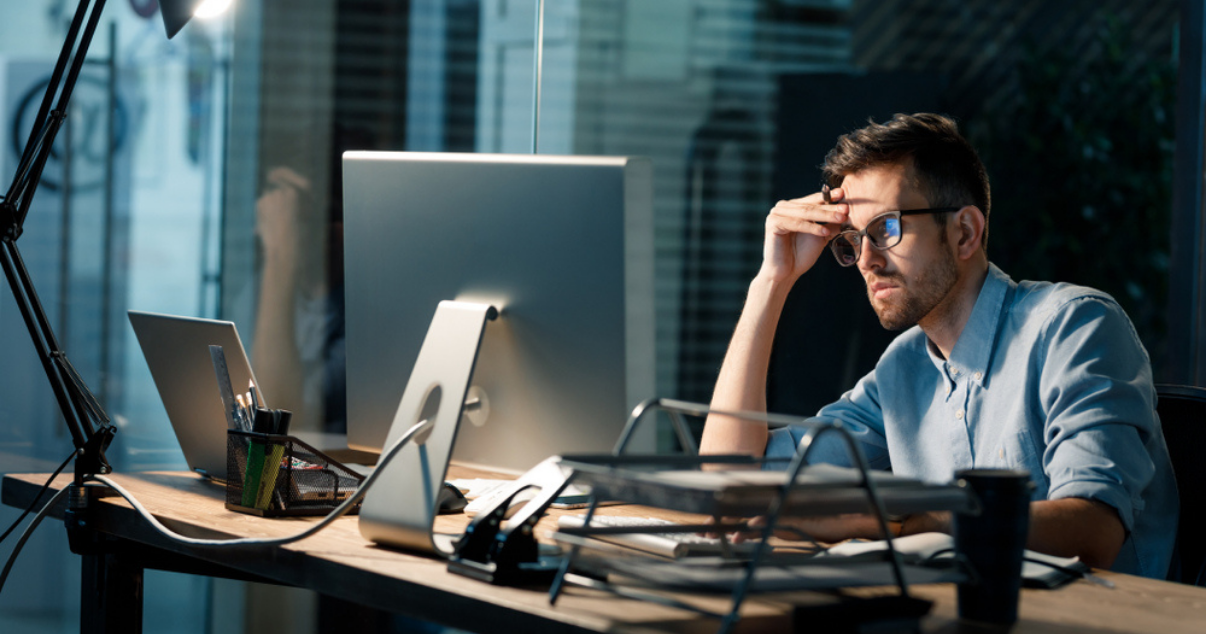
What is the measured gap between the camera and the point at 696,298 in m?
4.04

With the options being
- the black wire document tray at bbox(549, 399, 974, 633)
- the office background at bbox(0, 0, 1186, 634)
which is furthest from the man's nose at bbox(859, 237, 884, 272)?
the office background at bbox(0, 0, 1186, 634)

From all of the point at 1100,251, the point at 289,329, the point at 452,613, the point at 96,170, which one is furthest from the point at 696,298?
the point at 452,613

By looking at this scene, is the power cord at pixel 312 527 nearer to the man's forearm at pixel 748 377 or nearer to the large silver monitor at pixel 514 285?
the large silver monitor at pixel 514 285

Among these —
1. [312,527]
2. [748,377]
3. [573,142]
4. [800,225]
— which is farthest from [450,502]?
[573,142]

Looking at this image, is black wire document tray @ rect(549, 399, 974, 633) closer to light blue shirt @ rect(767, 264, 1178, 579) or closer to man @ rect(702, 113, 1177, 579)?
man @ rect(702, 113, 1177, 579)

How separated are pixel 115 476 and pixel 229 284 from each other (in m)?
1.11

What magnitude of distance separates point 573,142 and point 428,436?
8.57 ft

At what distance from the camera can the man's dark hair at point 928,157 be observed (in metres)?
1.82

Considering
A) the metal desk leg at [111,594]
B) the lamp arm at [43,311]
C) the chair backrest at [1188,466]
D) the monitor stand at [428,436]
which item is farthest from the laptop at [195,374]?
the chair backrest at [1188,466]

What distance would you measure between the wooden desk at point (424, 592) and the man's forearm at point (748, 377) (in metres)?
0.53

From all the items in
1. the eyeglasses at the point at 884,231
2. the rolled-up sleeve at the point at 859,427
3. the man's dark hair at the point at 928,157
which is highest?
the man's dark hair at the point at 928,157

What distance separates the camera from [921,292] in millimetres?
1812

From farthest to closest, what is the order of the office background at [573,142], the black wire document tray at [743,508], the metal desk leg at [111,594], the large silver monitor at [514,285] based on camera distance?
the office background at [573,142]
the metal desk leg at [111,594]
the large silver monitor at [514,285]
the black wire document tray at [743,508]

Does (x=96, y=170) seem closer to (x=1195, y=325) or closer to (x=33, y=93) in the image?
(x=33, y=93)
